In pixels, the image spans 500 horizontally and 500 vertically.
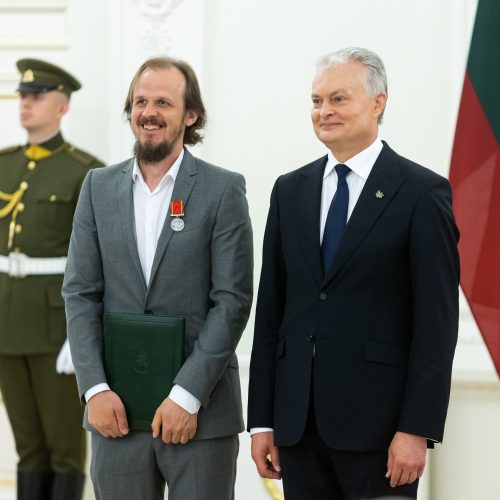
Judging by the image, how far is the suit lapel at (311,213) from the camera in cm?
202


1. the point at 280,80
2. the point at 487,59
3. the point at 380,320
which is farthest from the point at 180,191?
the point at 280,80

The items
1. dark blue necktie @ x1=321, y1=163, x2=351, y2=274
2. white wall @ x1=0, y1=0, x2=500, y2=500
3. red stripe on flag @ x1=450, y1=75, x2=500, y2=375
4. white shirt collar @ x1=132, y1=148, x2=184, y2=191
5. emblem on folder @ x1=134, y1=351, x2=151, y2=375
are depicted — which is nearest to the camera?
dark blue necktie @ x1=321, y1=163, x2=351, y2=274

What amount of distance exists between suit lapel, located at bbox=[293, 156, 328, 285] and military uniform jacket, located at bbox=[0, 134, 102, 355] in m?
1.48

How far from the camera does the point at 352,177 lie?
6.77 ft

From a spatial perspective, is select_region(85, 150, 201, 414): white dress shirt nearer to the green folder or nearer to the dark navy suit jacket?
the green folder

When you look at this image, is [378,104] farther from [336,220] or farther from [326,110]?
[336,220]

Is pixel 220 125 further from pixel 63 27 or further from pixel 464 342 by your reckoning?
pixel 464 342

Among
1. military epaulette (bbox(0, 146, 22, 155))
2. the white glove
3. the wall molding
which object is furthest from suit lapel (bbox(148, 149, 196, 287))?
the wall molding

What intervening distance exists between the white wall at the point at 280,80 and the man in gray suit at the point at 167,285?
128 cm

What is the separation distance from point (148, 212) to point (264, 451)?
60 cm

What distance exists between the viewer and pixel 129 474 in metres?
2.14

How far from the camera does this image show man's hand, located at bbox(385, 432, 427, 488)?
1897mm

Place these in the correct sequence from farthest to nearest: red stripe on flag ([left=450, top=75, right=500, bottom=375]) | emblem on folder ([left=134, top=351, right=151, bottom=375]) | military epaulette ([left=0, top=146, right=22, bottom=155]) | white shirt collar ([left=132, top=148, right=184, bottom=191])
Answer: military epaulette ([left=0, top=146, right=22, bottom=155])
red stripe on flag ([left=450, top=75, right=500, bottom=375])
white shirt collar ([left=132, top=148, right=184, bottom=191])
emblem on folder ([left=134, top=351, right=151, bottom=375])

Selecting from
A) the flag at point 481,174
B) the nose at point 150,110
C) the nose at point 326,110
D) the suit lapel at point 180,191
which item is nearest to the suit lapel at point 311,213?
the nose at point 326,110
